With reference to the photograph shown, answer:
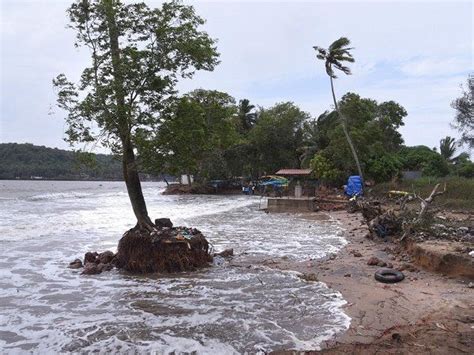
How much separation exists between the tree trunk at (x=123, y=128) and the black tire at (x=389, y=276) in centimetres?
515

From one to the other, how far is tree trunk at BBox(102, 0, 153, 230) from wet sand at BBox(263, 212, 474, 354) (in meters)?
3.35

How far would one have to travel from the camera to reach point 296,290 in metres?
8.16

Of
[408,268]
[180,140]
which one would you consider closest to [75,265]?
[180,140]

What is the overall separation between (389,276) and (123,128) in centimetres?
634

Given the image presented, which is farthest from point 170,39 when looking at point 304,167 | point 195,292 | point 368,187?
point 304,167

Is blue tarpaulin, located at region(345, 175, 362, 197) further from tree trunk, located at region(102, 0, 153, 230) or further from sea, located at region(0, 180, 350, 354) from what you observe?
tree trunk, located at region(102, 0, 153, 230)

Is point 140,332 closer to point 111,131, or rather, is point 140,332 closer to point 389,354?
point 389,354

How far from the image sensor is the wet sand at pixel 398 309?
4.99m

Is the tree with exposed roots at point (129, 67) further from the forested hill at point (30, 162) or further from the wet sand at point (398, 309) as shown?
the forested hill at point (30, 162)

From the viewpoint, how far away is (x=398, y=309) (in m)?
6.65

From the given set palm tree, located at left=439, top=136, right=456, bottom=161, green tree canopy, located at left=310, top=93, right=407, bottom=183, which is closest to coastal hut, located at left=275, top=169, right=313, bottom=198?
green tree canopy, located at left=310, top=93, right=407, bottom=183

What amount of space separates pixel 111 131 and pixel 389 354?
7541mm

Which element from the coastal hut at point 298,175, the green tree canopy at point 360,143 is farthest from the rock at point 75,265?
the coastal hut at point 298,175

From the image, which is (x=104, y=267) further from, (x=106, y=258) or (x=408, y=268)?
(x=408, y=268)
